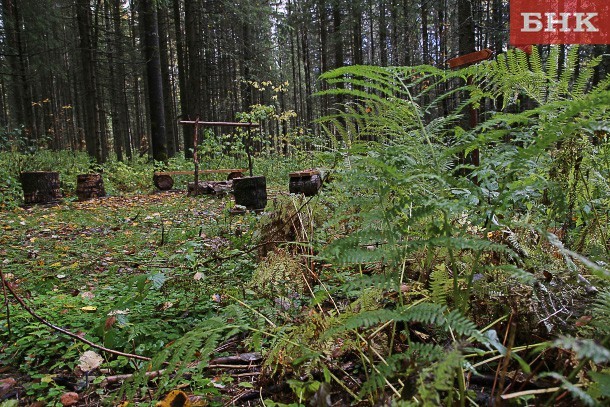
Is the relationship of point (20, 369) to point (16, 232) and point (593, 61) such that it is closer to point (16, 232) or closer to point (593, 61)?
point (593, 61)

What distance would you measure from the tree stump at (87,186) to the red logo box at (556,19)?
8212 mm

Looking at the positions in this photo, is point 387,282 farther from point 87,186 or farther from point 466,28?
point 87,186

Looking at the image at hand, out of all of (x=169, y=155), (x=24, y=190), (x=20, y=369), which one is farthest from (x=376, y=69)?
(x=169, y=155)

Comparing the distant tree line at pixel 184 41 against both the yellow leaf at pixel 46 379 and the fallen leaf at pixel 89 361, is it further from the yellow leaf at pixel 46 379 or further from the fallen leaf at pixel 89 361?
the yellow leaf at pixel 46 379

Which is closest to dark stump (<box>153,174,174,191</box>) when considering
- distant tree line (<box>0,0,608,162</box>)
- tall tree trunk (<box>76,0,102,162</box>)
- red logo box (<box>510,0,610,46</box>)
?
distant tree line (<box>0,0,608,162</box>)

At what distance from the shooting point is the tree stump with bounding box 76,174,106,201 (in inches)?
323

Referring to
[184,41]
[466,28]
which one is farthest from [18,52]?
[466,28]

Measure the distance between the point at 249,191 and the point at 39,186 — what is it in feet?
14.9

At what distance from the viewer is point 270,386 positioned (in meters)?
1.54

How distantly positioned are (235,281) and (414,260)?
127 centimetres

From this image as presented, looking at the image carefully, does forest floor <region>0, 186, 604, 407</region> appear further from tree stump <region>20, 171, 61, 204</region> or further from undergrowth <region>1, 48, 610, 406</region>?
tree stump <region>20, 171, 61, 204</region>

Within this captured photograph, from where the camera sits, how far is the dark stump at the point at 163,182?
991 cm

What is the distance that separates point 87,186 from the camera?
830 centimetres

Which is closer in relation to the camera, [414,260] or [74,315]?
[414,260]
